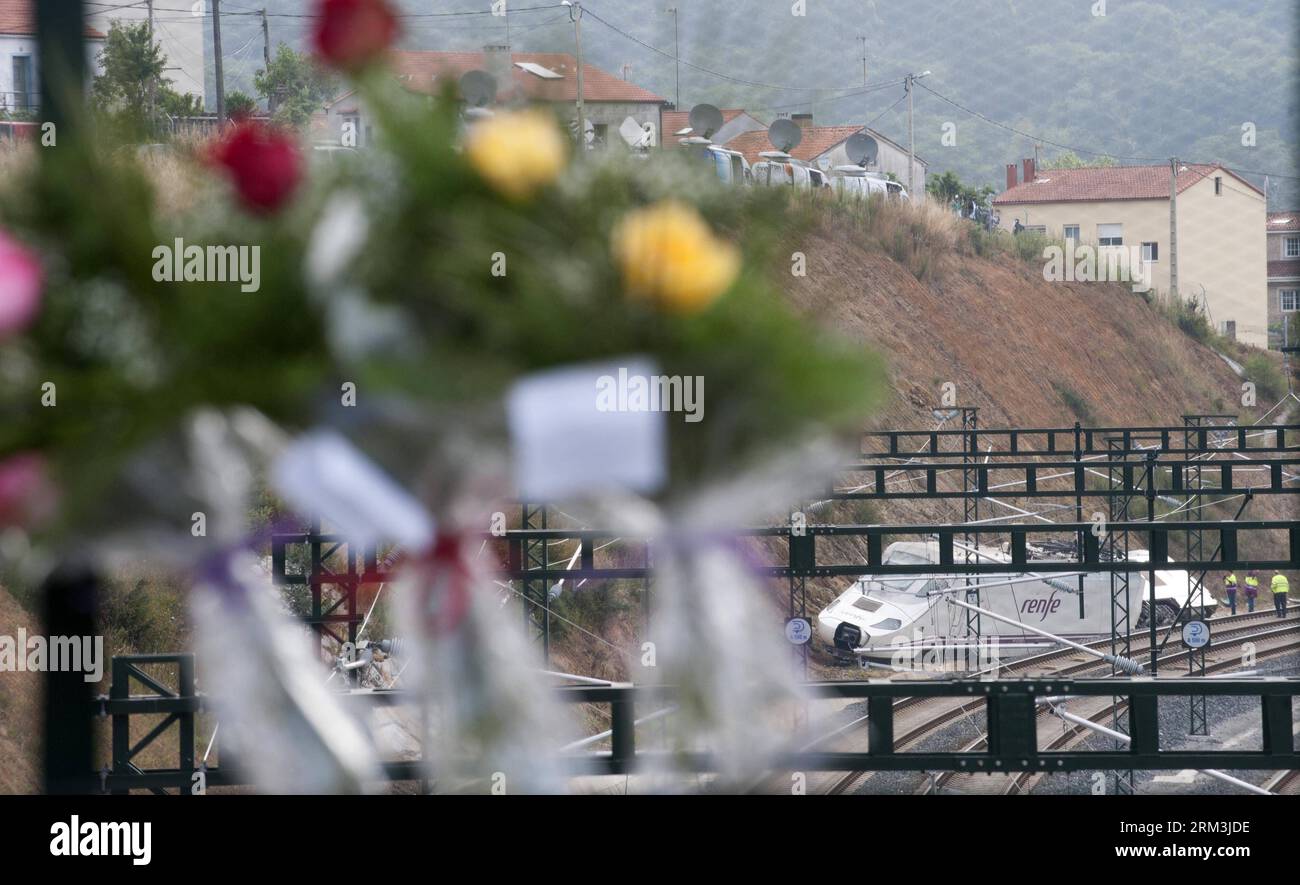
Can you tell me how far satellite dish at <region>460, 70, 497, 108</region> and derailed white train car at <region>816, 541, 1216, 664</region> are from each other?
1016cm

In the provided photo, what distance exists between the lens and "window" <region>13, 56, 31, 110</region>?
42.7 inches

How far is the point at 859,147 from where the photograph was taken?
247cm

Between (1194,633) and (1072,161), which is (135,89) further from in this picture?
(1072,161)

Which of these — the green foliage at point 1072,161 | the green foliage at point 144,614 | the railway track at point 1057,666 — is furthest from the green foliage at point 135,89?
the railway track at point 1057,666

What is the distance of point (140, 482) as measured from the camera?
2.15ft

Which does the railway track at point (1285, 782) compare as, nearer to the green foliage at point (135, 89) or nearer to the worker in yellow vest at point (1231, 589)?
the worker in yellow vest at point (1231, 589)

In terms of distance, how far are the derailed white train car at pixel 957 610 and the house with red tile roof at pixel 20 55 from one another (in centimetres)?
986

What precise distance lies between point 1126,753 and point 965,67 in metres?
1.70

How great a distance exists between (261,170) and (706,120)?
0.99 ft
